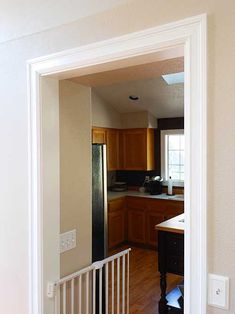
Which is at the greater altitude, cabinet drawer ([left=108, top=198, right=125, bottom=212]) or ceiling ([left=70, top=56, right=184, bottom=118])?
ceiling ([left=70, top=56, right=184, bottom=118])

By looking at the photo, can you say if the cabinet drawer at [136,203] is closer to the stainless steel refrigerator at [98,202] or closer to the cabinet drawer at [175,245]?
the cabinet drawer at [175,245]

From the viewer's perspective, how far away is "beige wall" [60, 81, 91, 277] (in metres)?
2.16

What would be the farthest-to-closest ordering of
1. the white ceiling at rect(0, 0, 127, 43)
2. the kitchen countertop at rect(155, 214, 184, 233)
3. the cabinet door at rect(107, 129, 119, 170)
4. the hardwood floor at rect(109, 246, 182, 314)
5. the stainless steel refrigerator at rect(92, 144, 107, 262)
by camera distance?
the cabinet door at rect(107, 129, 119, 170), the hardwood floor at rect(109, 246, 182, 314), the kitchen countertop at rect(155, 214, 184, 233), the stainless steel refrigerator at rect(92, 144, 107, 262), the white ceiling at rect(0, 0, 127, 43)

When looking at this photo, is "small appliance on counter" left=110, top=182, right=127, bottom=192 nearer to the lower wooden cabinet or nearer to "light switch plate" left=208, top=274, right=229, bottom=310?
the lower wooden cabinet

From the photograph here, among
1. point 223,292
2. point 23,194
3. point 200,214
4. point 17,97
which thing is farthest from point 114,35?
point 223,292

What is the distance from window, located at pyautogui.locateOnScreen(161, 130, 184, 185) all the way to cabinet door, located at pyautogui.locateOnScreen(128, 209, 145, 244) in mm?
878

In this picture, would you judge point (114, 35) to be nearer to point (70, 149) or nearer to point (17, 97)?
point (17, 97)

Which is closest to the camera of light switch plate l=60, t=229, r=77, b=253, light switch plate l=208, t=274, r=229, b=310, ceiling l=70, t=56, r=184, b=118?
light switch plate l=208, t=274, r=229, b=310

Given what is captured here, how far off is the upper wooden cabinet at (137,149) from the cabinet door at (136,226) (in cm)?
82

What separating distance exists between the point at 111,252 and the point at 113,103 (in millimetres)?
→ 2563

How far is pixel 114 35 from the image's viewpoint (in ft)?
4.86

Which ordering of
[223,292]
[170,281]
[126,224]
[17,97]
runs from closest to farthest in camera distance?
[223,292], [17,97], [170,281], [126,224]

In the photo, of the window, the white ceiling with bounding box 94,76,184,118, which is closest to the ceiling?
the white ceiling with bounding box 94,76,184,118

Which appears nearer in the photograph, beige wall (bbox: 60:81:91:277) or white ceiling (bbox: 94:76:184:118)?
beige wall (bbox: 60:81:91:277)
